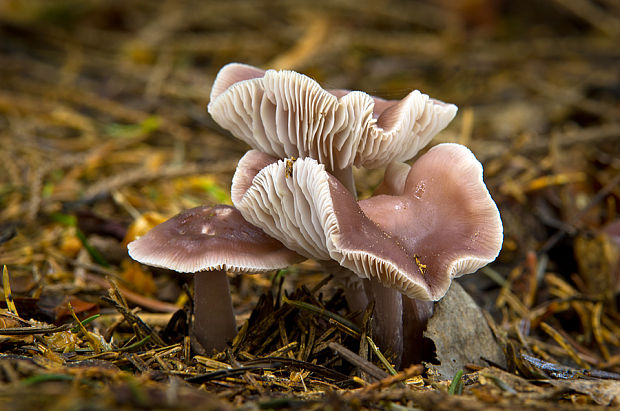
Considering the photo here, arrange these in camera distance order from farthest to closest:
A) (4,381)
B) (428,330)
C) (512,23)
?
(512,23) < (428,330) < (4,381)

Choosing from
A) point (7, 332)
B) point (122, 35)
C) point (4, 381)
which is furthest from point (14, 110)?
point (4, 381)

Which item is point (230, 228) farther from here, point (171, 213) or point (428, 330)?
point (171, 213)

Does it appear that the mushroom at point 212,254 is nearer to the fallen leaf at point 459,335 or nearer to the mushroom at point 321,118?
the mushroom at point 321,118

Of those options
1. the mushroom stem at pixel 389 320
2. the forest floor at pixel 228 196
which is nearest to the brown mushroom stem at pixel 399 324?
the mushroom stem at pixel 389 320

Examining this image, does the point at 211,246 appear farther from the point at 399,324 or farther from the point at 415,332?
the point at 415,332

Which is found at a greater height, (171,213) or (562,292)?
(171,213)

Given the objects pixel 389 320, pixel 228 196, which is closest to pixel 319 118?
pixel 389 320
